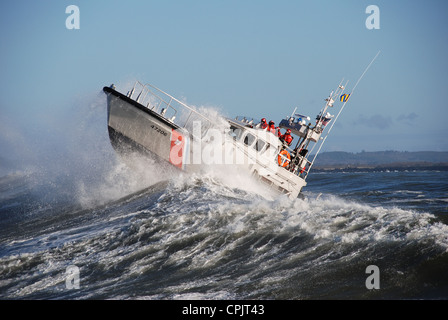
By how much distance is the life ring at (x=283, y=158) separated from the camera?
13.9 meters

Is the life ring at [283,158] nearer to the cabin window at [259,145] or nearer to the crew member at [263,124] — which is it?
the cabin window at [259,145]

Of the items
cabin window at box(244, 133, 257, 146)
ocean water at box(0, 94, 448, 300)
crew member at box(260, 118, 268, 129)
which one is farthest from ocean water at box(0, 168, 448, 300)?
crew member at box(260, 118, 268, 129)

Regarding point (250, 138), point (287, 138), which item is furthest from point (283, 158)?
point (250, 138)

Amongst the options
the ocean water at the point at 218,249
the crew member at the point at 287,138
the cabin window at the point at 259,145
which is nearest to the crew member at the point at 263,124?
the crew member at the point at 287,138

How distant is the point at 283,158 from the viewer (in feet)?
45.8

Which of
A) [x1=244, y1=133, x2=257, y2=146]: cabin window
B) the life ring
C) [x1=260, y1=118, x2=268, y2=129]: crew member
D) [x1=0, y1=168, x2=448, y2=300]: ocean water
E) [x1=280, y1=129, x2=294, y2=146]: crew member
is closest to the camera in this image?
[x1=0, y1=168, x2=448, y2=300]: ocean water

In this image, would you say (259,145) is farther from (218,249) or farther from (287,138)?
(218,249)

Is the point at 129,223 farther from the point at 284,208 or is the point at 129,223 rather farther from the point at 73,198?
the point at 73,198

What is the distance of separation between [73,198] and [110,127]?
252cm

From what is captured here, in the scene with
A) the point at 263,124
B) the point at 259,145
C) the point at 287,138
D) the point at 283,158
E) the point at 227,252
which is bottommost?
the point at 227,252

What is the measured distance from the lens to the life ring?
45.4ft

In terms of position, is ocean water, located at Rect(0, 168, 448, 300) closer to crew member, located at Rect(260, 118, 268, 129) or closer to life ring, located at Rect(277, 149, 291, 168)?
life ring, located at Rect(277, 149, 291, 168)

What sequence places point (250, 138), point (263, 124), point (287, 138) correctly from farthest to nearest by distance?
1. point (263, 124)
2. point (287, 138)
3. point (250, 138)

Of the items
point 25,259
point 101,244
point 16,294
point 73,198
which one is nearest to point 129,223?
point 101,244
